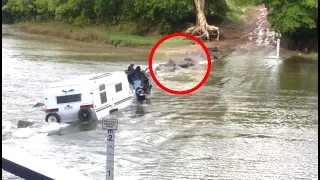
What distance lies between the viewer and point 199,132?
14812 mm

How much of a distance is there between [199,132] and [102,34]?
34.6 metres

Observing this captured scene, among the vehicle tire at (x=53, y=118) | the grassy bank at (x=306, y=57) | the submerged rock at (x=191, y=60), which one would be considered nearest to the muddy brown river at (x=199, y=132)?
the vehicle tire at (x=53, y=118)

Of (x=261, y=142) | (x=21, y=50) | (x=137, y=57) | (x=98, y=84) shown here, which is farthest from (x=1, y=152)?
(x=21, y=50)

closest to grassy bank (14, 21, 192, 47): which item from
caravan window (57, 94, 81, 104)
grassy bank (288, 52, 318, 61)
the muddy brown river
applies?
grassy bank (288, 52, 318, 61)

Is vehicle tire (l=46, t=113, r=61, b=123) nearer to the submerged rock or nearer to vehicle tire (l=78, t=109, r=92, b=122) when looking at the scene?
vehicle tire (l=78, t=109, r=92, b=122)

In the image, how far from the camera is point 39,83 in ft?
78.9

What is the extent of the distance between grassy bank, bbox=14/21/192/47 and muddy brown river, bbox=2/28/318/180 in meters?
17.2

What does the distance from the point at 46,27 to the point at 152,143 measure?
45.2 meters

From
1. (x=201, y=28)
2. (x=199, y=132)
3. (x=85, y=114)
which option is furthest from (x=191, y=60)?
(x=199, y=132)

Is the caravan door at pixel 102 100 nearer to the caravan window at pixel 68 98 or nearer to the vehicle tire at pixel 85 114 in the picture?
the vehicle tire at pixel 85 114

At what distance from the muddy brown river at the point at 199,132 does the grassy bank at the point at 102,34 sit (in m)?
17.2

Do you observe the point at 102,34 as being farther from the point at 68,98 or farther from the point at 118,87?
the point at 68,98

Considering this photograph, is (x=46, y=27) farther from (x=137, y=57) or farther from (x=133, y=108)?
(x=133, y=108)

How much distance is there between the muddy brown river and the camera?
37.8 feet
